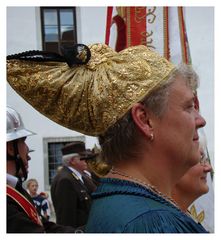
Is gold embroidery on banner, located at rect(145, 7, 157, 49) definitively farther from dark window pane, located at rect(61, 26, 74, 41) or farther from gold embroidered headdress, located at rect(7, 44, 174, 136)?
dark window pane, located at rect(61, 26, 74, 41)

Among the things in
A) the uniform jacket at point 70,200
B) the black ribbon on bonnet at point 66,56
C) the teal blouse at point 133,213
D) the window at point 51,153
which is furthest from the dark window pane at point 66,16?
the teal blouse at point 133,213

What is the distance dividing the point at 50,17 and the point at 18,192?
12.1 feet

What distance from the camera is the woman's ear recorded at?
1161 mm

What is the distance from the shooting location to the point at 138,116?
117 cm

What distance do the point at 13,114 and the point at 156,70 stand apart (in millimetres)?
2053

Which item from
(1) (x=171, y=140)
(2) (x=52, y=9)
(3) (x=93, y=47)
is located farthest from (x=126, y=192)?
(2) (x=52, y=9)

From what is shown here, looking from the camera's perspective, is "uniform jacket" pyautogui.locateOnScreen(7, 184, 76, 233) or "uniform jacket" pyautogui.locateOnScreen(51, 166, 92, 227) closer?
"uniform jacket" pyautogui.locateOnScreen(7, 184, 76, 233)

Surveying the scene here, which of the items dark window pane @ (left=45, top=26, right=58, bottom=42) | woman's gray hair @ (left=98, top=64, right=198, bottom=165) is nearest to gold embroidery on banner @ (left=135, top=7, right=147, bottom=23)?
dark window pane @ (left=45, top=26, right=58, bottom=42)

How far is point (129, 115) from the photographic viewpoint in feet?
3.89

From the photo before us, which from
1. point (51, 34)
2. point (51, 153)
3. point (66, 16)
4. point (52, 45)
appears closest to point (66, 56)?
point (52, 45)

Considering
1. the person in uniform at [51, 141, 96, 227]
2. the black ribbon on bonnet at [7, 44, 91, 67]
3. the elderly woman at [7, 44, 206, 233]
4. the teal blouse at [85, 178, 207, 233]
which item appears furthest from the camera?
the person in uniform at [51, 141, 96, 227]

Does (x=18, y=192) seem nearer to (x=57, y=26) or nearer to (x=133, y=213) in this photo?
(x=133, y=213)

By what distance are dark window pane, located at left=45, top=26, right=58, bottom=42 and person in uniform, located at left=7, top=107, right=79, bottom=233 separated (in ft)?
7.49

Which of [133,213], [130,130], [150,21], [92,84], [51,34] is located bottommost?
[133,213]
